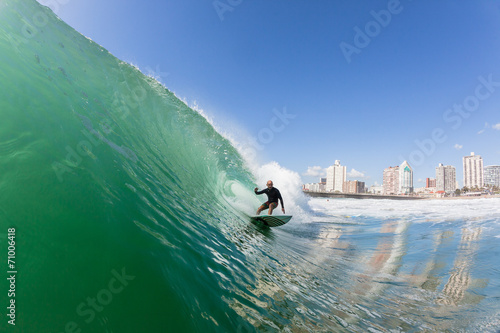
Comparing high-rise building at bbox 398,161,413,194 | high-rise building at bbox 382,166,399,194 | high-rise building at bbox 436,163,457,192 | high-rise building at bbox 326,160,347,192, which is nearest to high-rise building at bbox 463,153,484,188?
high-rise building at bbox 436,163,457,192

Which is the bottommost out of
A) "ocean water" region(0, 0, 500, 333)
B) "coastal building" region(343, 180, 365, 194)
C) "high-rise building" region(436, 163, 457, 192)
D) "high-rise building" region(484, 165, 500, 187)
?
"ocean water" region(0, 0, 500, 333)

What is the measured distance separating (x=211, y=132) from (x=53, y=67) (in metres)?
6.45

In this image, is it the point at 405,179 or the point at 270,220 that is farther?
the point at 405,179

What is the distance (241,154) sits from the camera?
1401 centimetres

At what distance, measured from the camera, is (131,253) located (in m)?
2.55

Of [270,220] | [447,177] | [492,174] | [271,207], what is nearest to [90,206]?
[270,220]

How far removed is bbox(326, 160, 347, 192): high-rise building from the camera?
105 meters

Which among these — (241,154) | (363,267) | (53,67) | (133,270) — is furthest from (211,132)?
(133,270)

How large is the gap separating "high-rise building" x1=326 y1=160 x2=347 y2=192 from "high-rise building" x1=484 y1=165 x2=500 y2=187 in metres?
53.4

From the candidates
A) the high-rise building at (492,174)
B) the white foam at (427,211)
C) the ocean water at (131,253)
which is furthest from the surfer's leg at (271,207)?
the high-rise building at (492,174)

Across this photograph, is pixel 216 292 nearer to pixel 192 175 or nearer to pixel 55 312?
pixel 55 312

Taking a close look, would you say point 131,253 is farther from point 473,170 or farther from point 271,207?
point 473,170

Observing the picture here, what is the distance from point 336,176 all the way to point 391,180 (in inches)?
869

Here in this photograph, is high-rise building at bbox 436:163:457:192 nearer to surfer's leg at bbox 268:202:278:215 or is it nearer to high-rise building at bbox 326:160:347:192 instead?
high-rise building at bbox 326:160:347:192
